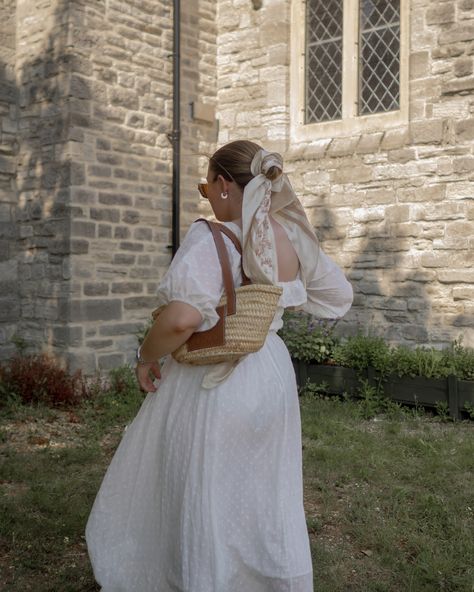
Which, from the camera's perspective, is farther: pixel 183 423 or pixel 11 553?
pixel 11 553

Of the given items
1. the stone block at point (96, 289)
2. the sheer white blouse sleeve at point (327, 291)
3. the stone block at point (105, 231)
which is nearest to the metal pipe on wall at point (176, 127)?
the stone block at point (105, 231)

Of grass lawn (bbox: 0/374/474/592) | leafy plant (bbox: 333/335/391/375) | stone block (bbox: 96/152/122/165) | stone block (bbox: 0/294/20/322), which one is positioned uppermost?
stone block (bbox: 96/152/122/165)

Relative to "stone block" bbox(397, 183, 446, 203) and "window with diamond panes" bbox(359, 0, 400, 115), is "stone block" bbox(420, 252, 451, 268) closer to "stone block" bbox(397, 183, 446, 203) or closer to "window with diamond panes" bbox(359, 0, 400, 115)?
"stone block" bbox(397, 183, 446, 203)

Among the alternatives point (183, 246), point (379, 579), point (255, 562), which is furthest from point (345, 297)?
point (379, 579)

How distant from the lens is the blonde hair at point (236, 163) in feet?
8.11

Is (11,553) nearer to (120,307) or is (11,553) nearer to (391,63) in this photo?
(120,307)

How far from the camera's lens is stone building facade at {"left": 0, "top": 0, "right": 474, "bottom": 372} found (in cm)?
707

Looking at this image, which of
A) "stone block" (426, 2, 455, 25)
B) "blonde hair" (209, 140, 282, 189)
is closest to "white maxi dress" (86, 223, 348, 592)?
"blonde hair" (209, 140, 282, 189)

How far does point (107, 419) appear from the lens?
640 cm

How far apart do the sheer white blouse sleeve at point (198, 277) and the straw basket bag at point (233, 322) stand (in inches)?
1.0

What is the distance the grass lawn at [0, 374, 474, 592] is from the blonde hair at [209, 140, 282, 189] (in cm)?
193

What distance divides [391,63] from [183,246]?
5.98m

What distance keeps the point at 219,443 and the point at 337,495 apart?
235 cm

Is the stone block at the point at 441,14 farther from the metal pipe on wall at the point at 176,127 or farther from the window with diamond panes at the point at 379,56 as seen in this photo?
the metal pipe on wall at the point at 176,127
